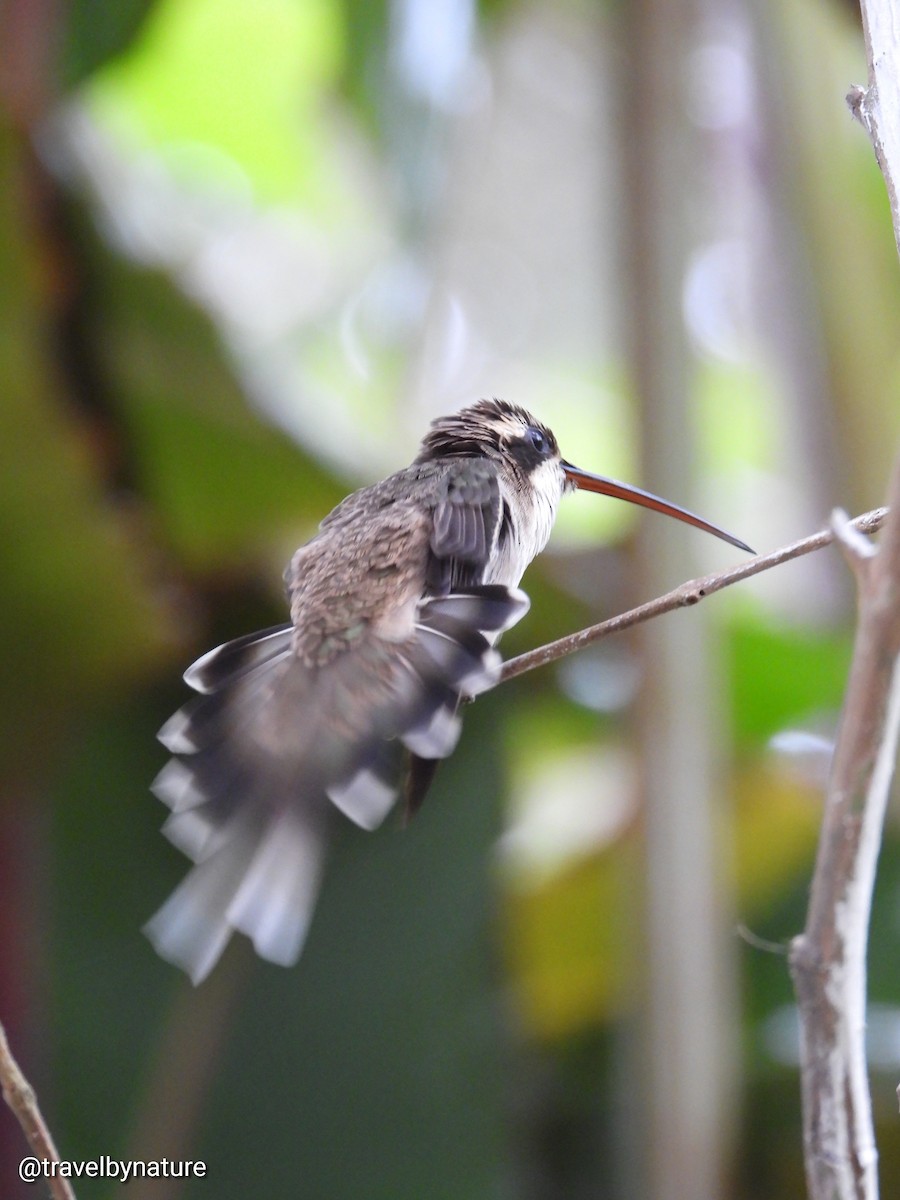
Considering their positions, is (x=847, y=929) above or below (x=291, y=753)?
below

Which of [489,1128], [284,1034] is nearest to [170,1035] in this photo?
[284,1034]

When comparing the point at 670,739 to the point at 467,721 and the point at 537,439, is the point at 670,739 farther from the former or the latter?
the point at 537,439

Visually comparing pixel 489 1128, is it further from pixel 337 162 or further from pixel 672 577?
pixel 337 162

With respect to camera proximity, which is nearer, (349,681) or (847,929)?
(847,929)

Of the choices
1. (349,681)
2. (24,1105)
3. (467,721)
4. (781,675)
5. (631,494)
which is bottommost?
(24,1105)

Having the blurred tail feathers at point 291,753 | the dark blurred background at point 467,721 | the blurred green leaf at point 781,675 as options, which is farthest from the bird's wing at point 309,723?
the blurred green leaf at point 781,675

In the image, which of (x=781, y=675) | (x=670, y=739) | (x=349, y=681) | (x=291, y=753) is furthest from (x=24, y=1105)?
(x=781, y=675)

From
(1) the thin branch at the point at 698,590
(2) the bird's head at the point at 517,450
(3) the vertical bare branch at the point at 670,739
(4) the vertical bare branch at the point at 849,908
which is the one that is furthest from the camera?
(3) the vertical bare branch at the point at 670,739

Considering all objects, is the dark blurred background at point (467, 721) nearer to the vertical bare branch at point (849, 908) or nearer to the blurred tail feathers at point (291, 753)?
the blurred tail feathers at point (291, 753)
